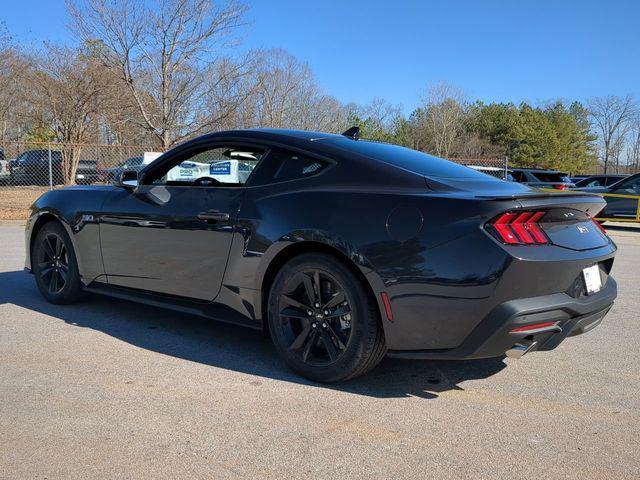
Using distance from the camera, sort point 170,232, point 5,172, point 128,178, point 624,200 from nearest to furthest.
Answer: point 170,232 < point 128,178 < point 624,200 < point 5,172

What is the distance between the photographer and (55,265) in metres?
5.34

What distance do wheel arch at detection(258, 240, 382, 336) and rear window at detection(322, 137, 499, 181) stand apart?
26.4 inches

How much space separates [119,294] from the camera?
15.5 ft

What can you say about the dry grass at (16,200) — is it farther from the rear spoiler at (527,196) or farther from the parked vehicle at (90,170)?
the rear spoiler at (527,196)

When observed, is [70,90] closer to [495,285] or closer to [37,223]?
[37,223]

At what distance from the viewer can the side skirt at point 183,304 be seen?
3.92 m

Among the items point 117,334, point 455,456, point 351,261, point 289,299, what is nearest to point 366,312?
point 351,261

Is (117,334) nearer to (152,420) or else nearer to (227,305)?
(227,305)

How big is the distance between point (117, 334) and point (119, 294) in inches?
13.7

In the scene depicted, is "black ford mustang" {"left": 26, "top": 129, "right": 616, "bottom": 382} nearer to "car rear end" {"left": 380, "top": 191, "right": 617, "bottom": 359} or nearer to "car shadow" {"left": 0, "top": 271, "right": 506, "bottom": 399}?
"car rear end" {"left": 380, "top": 191, "right": 617, "bottom": 359}

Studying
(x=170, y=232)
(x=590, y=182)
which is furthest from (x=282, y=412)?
(x=590, y=182)

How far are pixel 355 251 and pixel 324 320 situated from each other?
0.51 m

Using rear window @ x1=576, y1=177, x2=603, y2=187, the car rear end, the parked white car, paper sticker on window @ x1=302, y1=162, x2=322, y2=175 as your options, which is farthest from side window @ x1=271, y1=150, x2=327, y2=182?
the parked white car

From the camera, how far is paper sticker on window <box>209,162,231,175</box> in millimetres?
4688
